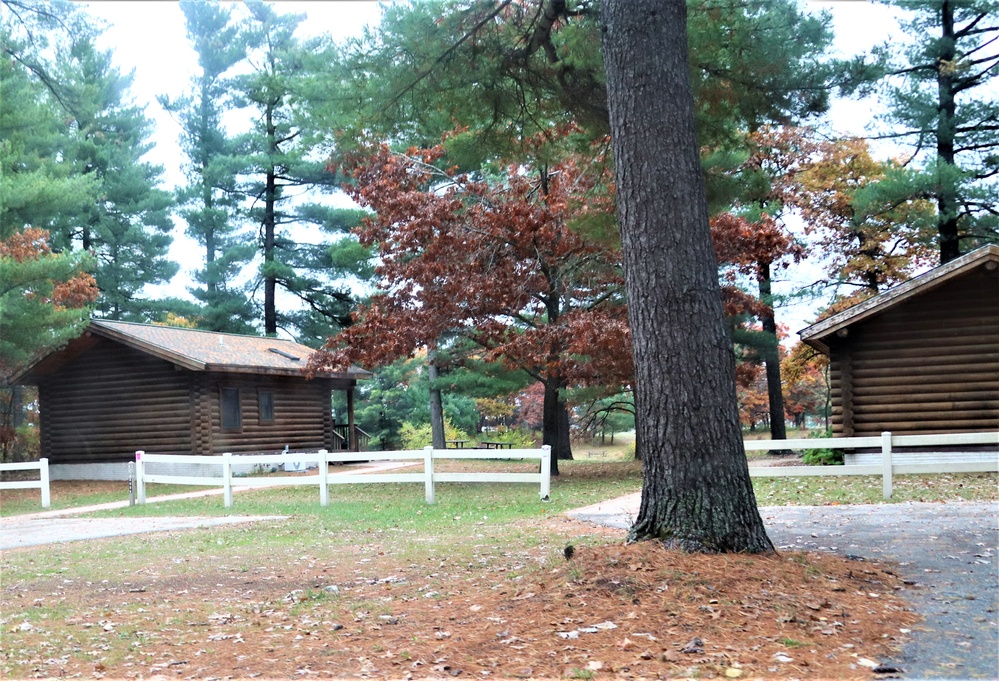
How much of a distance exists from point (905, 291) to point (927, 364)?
5.98 ft

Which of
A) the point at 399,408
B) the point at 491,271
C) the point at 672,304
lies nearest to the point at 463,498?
the point at 491,271

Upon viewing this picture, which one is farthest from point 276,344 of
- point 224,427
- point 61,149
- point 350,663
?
point 350,663

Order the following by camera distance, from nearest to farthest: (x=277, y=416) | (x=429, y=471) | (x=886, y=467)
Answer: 1. (x=886, y=467)
2. (x=429, y=471)
3. (x=277, y=416)

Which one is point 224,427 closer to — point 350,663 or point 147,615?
point 147,615

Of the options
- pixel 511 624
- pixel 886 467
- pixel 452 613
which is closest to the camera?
pixel 511 624

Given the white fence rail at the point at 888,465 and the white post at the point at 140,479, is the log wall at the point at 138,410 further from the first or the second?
the white fence rail at the point at 888,465

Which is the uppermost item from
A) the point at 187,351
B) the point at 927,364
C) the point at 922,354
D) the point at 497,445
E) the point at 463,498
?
the point at 187,351

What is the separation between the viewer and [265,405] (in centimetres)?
2881

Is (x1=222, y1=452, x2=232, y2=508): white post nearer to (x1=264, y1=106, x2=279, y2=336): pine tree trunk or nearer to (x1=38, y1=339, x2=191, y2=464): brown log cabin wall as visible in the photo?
(x1=38, y1=339, x2=191, y2=464): brown log cabin wall

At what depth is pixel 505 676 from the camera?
501cm

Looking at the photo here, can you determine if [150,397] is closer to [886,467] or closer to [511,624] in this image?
[886,467]

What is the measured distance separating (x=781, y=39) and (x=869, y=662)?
7.70 meters

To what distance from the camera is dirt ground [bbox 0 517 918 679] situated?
16.9 ft

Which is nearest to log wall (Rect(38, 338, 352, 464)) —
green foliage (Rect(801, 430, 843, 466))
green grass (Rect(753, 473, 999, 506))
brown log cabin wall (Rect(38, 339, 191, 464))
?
brown log cabin wall (Rect(38, 339, 191, 464))
